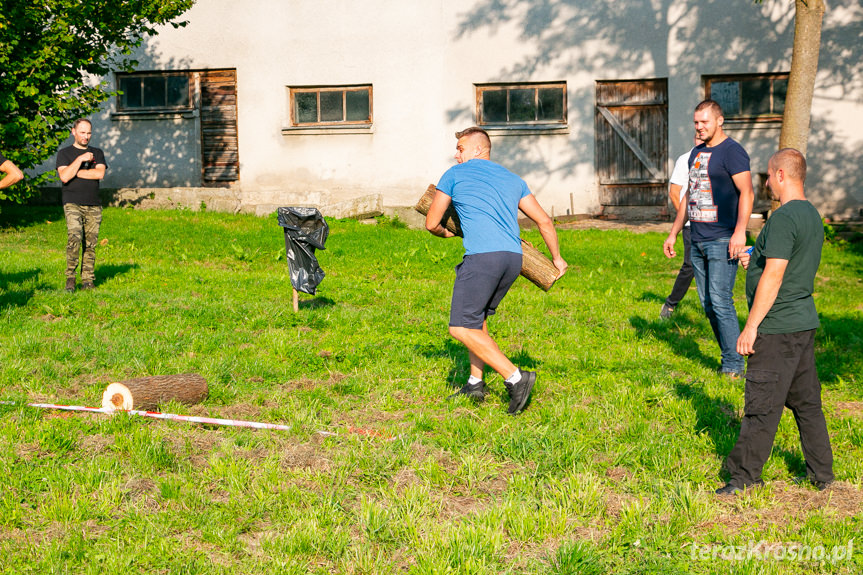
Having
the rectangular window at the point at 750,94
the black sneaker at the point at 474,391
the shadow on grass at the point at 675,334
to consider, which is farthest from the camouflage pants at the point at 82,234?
the rectangular window at the point at 750,94

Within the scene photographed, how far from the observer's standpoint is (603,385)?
247 inches

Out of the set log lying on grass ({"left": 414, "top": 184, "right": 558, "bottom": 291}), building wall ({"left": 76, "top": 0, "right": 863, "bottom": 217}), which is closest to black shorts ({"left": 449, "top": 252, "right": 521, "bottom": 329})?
log lying on grass ({"left": 414, "top": 184, "right": 558, "bottom": 291})

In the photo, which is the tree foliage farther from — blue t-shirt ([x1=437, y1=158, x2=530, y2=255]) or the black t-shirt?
blue t-shirt ([x1=437, y1=158, x2=530, y2=255])

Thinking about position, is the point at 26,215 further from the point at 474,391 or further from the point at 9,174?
the point at 474,391

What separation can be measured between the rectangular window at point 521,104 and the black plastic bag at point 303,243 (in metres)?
10.3

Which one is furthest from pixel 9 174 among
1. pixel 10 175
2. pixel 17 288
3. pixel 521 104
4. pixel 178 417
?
pixel 521 104

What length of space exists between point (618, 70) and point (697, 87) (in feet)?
5.73

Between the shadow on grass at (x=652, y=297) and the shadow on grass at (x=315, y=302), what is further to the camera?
the shadow on grass at (x=652, y=297)

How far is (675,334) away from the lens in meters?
8.34

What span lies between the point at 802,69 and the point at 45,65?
42.7 feet

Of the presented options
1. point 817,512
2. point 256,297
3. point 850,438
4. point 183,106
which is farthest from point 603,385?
point 183,106

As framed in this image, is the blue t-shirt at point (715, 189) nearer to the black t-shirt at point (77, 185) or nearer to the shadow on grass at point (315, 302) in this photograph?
the shadow on grass at point (315, 302)

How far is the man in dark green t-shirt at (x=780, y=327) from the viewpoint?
4129 millimetres

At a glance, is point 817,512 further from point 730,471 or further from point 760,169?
point 760,169
